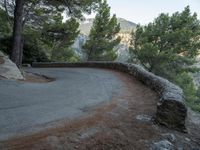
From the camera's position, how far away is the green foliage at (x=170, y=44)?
24.4 metres

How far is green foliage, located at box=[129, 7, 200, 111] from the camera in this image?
2436 cm

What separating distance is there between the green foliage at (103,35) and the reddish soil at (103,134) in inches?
1100

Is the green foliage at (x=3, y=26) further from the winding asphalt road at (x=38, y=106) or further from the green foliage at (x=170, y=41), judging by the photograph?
the winding asphalt road at (x=38, y=106)

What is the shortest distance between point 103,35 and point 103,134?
30.3m

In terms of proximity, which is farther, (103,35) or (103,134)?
(103,35)

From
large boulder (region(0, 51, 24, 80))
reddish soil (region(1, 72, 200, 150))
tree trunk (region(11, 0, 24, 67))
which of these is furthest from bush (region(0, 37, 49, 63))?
reddish soil (region(1, 72, 200, 150))

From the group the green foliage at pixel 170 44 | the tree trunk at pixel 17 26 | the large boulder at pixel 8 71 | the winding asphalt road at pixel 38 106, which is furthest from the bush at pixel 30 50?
the winding asphalt road at pixel 38 106

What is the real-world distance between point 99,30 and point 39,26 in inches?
535

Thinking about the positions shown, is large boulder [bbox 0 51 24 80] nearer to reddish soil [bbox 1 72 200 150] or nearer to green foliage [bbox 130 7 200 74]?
reddish soil [bbox 1 72 200 150]

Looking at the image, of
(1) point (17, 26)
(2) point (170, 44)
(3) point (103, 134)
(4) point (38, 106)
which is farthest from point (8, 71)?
(2) point (170, 44)

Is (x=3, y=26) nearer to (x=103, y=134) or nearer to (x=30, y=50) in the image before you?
(x=30, y=50)

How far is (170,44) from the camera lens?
84.5ft

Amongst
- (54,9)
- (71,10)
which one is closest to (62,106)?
(71,10)

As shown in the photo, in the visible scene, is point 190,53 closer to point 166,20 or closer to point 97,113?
point 166,20
